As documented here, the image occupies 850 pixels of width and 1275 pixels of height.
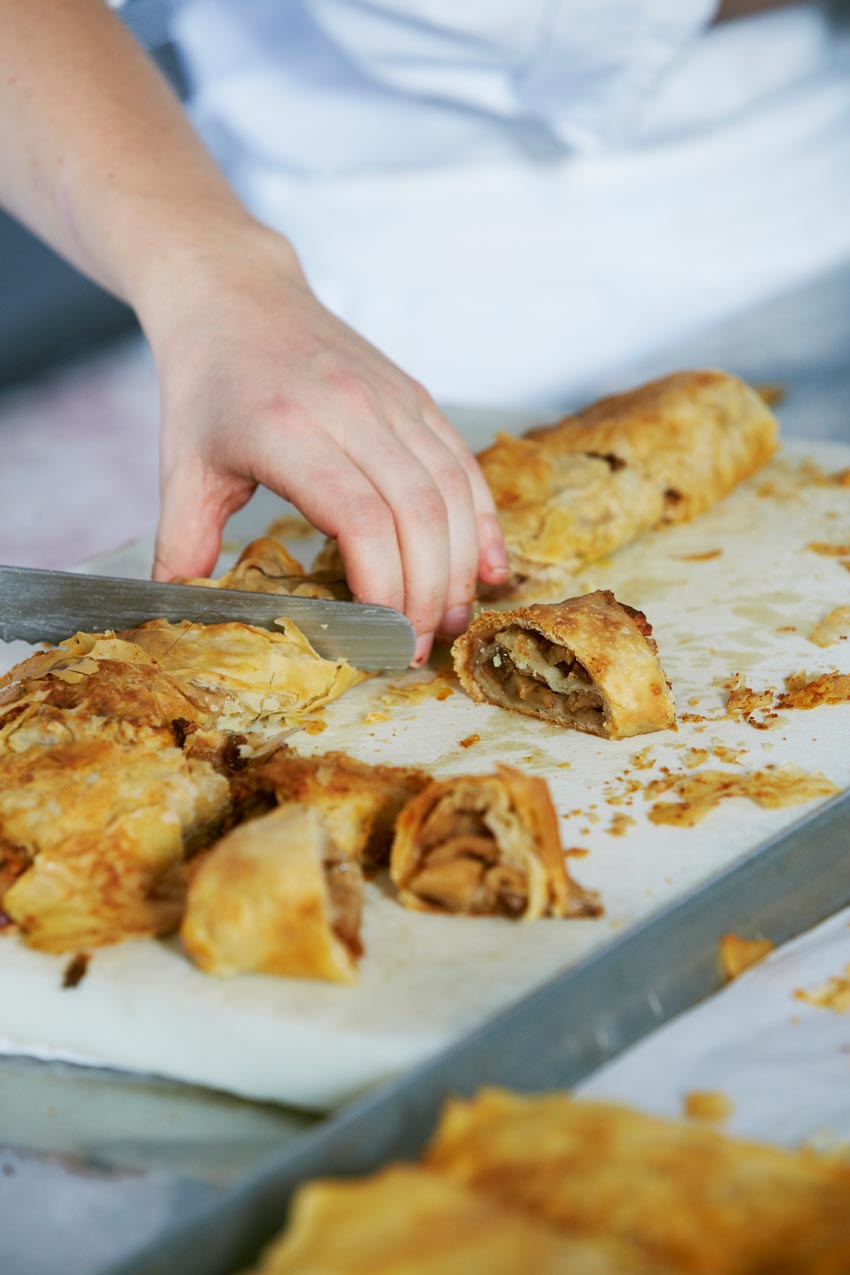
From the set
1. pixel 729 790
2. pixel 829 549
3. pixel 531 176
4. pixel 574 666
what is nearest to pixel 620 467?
pixel 829 549

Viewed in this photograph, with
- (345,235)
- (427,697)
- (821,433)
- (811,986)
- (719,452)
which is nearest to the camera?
(811,986)

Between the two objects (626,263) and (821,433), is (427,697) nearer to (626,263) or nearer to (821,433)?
(821,433)

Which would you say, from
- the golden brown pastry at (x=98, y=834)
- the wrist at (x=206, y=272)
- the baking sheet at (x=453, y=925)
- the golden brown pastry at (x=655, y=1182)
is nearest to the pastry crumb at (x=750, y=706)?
the baking sheet at (x=453, y=925)

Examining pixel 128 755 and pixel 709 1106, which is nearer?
pixel 709 1106

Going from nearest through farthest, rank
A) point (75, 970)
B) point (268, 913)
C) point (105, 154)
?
point (268, 913) < point (75, 970) < point (105, 154)

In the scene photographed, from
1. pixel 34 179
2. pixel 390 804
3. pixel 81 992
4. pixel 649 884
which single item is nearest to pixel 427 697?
pixel 390 804

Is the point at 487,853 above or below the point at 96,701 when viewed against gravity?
below

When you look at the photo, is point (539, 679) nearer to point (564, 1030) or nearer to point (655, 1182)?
point (564, 1030)
